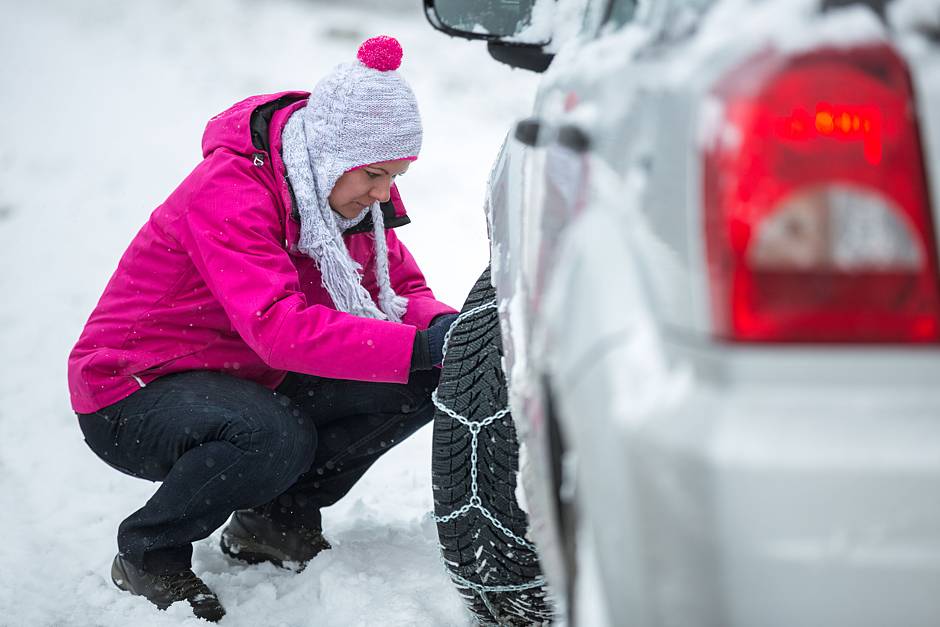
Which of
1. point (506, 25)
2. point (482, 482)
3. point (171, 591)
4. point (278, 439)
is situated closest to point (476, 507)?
point (482, 482)

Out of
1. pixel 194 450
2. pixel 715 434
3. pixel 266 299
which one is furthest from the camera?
pixel 194 450

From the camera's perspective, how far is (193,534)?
2469 millimetres

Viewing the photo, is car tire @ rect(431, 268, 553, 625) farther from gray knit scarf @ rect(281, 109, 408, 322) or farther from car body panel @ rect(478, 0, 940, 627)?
car body panel @ rect(478, 0, 940, 627)

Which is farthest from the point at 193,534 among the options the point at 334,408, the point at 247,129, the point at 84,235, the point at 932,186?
the point at 84,235

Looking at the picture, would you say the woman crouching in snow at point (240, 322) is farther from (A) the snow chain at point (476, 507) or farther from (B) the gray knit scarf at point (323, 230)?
(A) the snow chain at point (476, 507)

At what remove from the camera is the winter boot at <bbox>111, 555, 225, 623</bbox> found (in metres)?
2.43

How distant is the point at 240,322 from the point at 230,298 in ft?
0.20

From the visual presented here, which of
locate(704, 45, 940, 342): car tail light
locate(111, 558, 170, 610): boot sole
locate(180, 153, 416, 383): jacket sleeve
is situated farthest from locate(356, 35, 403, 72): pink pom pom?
locate(704, 45, 940, 342): car tail light

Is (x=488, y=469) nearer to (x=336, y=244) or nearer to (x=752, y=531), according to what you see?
(x=336, y=244)

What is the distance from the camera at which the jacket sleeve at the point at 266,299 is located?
7.39 ft

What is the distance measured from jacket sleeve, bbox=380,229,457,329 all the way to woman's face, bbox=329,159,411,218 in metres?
0.34

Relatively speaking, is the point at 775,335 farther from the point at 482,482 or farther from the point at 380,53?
the point at 380,53

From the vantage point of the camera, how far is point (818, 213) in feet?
2.96

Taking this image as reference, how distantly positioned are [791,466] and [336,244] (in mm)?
1838
